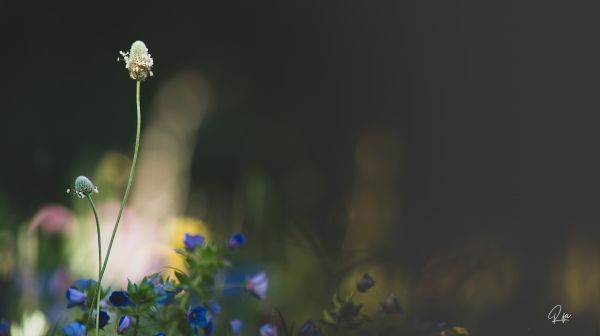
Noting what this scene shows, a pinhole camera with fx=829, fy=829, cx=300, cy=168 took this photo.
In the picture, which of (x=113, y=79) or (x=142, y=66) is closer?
(x=142, y=66)

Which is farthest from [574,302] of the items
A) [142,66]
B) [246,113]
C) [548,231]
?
[246,113]

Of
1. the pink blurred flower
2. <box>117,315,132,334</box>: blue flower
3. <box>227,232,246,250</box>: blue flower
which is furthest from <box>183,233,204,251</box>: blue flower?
the pink blurred flower

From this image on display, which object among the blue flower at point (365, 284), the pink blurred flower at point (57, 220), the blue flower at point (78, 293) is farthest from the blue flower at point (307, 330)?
the pink blurred flower at point (57, 220)

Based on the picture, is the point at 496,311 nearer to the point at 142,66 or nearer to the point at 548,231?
the point at 548,231

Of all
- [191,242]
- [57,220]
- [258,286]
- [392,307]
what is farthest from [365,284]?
[57,220]

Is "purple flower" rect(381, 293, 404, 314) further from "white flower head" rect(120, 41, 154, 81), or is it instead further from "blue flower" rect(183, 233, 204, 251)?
"white flower head" rect(120, 41, 154, 81)

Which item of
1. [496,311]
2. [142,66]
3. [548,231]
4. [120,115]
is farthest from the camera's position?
[120,115]

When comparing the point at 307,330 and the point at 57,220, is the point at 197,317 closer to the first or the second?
the point at 307,330
